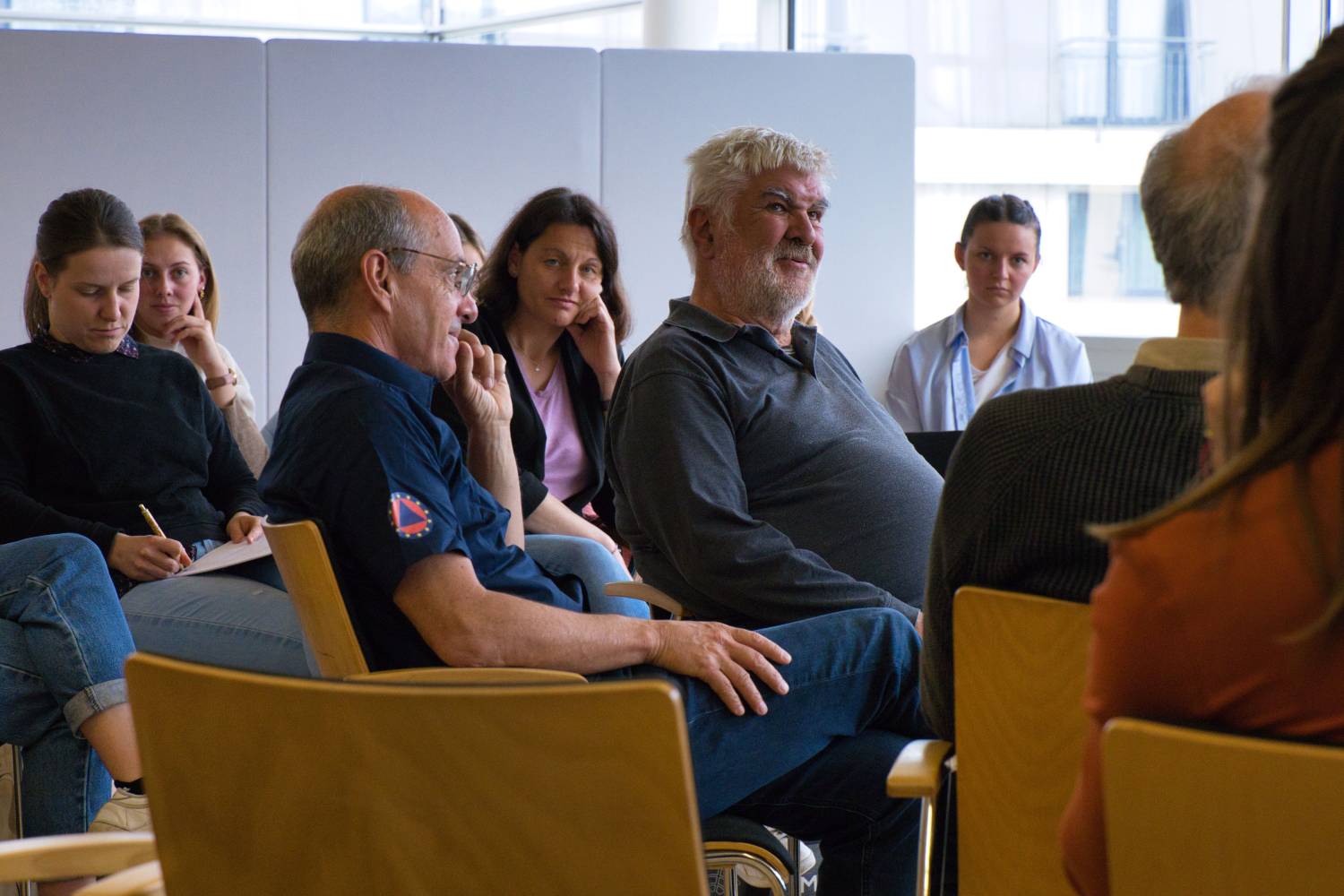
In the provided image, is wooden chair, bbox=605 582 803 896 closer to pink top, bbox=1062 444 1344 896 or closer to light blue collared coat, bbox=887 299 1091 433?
pink top, bbox=1062 444 1344 896

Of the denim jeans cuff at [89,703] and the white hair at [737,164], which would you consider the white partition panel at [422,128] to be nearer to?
the white hair at [737,164]

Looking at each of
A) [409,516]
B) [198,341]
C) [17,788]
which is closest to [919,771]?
[409,516]

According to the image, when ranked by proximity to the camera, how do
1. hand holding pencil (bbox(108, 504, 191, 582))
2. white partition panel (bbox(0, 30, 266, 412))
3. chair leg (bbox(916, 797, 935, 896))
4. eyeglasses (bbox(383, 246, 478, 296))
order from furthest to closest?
white partition panel (bbox(0, 30, 266, 412)) → hand holding pencil (bbox(108, 504, 191, 582)) → eyeglasses (bbox(383, 246, 478, 296)) → chair leg (bbox(916, 797, 935, 896))

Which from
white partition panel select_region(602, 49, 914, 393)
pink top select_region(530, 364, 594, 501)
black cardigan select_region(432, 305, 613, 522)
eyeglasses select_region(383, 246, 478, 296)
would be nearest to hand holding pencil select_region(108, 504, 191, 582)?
black cardigan select_region(432, 305, 613, 522)

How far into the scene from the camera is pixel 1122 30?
596 cm

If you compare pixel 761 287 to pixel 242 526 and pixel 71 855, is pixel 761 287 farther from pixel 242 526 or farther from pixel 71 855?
pixel 71 855

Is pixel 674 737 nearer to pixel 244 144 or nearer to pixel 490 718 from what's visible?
pixel 490 718

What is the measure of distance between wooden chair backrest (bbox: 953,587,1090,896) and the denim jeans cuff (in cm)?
167

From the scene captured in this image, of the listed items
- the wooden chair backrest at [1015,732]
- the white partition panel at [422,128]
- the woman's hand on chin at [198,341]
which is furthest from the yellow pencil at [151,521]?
the white partition panel at [422,128]

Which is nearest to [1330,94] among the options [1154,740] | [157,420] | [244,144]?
[1154,740]

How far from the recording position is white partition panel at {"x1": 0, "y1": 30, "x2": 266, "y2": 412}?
5.16m

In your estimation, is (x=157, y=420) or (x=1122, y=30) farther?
(x=1122, y=30)

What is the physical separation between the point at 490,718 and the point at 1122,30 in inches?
225

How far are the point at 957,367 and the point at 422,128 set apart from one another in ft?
7.82
